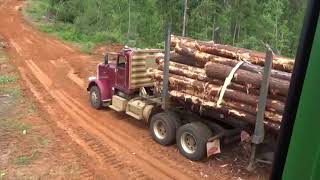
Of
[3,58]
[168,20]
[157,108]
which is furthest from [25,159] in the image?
[168,20]

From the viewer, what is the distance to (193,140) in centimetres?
1038

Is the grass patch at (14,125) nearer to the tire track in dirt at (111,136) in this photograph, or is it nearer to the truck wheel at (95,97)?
the tire track in dirt at (111,136)

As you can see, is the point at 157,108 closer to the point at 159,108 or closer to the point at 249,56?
the point at 159,108

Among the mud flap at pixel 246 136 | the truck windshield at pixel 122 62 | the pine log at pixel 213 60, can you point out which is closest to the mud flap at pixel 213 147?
the mud flap at pixel 246 136

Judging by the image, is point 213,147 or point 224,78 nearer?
point 224,78

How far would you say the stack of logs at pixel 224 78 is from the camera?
871 centimetres

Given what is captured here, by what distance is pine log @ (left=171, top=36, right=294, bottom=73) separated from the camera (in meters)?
8.84

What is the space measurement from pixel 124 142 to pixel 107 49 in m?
14.0

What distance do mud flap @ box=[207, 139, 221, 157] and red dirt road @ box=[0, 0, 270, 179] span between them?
Result: 357 millimetres

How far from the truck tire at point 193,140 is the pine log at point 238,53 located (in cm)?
176

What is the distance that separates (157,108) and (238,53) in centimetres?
314

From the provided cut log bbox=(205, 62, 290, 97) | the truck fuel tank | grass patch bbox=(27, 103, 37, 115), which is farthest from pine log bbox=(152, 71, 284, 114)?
grass patch bbox=(27, 103, 37, 115)

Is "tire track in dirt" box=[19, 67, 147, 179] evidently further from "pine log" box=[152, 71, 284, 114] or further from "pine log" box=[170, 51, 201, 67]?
"pine log" box=[170, 51, 201, 67]

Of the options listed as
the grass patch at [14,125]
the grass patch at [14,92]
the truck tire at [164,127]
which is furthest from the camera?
the grass patch at [14,92]
